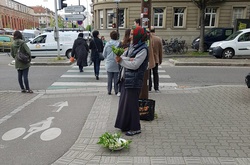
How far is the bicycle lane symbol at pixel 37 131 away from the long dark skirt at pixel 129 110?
1.23m

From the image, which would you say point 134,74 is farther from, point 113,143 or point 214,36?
point 214,36

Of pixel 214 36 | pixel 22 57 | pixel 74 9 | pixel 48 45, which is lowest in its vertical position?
pixel 22 57

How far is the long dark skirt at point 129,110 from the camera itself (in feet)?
11.9

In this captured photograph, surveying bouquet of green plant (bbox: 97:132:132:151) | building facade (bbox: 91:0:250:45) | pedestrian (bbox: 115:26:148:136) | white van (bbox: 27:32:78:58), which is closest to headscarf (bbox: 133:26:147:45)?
pedestrian (bbox: 115:26:148:136)

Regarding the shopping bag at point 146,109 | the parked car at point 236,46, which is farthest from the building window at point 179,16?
the shopping bag at point 146,109

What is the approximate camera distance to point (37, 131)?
4039mm

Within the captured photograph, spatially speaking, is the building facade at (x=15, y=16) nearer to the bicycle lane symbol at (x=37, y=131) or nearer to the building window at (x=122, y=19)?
the building window at (x=122, y=19)

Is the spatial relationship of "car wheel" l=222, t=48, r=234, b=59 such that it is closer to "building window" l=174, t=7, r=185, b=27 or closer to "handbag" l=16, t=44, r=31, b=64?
"handbag" l=16, t=44, r=31, b=64

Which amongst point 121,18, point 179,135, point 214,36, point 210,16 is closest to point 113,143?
point 179,135

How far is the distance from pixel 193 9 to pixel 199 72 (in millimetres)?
17732

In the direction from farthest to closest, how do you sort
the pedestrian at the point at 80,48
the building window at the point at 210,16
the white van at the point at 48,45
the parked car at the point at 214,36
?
the building window at the point at 210,16, the parked car at the point at 214,36, the white van at the point at 48,45, the pedestrian at the point at 80,48

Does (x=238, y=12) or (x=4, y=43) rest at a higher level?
(x=238, y=12)

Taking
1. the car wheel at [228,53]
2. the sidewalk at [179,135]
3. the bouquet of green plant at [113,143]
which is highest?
the car wheel at [228,53]

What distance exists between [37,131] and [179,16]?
25.0 metres
